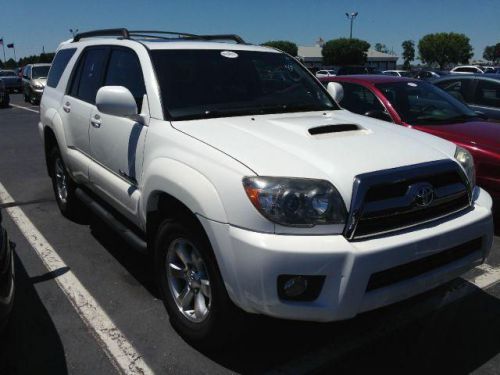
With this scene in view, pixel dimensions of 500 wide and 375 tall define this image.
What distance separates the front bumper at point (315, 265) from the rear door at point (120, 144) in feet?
3.55

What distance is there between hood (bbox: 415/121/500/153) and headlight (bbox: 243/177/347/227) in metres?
3.23

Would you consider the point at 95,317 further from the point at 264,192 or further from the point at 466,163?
the point at 466,163

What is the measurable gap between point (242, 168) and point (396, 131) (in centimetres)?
Result: 133

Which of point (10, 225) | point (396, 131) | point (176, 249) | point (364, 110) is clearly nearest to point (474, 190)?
point (396, 131)

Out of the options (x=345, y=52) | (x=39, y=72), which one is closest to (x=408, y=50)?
(x=345, y=52)

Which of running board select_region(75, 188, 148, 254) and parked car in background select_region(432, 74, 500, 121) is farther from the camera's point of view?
parked car in background select_region(432, 74, 500, 121)

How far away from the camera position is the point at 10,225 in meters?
5.17

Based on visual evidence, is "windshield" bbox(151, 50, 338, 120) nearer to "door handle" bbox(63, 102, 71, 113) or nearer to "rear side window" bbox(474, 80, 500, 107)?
"door handle" bbox(63, 102, 71, 113)

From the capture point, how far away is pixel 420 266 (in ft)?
8.45

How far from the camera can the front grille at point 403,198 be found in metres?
2.40

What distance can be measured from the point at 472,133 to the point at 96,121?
12.6ft

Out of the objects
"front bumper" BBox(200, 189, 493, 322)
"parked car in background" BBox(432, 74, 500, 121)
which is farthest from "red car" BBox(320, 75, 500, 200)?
"front bumper" BBox(200, 189, 493, 322)

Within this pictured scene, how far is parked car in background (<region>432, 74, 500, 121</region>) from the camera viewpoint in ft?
24.2

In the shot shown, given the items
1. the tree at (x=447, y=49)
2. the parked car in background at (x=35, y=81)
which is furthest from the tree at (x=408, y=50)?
the parked car in background at (x=35, y=81)
